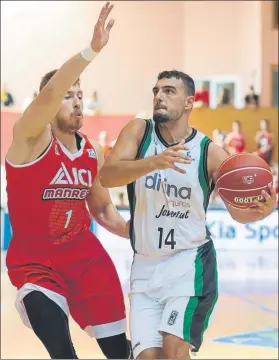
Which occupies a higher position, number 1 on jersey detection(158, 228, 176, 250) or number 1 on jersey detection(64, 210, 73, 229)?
number 1 on jersey detection(64, 210, 73, 229)

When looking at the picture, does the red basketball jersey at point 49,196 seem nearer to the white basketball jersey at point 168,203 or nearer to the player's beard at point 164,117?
the white basketball jersey at point 168,203

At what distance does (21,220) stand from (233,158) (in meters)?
1.32

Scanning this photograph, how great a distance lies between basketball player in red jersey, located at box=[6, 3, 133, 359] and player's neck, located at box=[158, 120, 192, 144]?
Result: 0.52m

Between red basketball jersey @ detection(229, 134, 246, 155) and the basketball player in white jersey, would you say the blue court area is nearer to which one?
the basketball player in white jersey

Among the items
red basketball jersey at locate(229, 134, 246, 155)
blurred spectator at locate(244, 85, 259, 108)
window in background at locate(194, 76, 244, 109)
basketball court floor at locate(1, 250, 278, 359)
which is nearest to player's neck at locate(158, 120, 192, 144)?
basketball court floor at locate(1, 250, 278, 359)

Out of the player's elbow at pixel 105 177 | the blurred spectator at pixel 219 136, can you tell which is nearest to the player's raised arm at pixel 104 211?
the player's elbow at pixel 105 177

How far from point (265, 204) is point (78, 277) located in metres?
1.23

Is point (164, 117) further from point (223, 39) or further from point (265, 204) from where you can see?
point (223, 39)

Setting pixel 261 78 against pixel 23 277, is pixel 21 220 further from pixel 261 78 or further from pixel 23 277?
pixel 261 78

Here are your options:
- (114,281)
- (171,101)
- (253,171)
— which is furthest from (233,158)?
(114,281)

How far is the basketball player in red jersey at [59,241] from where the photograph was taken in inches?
175

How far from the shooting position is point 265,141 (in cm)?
2056

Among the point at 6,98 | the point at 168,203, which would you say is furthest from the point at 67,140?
the point at 6,98

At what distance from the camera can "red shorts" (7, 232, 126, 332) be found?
4574 millimetres
